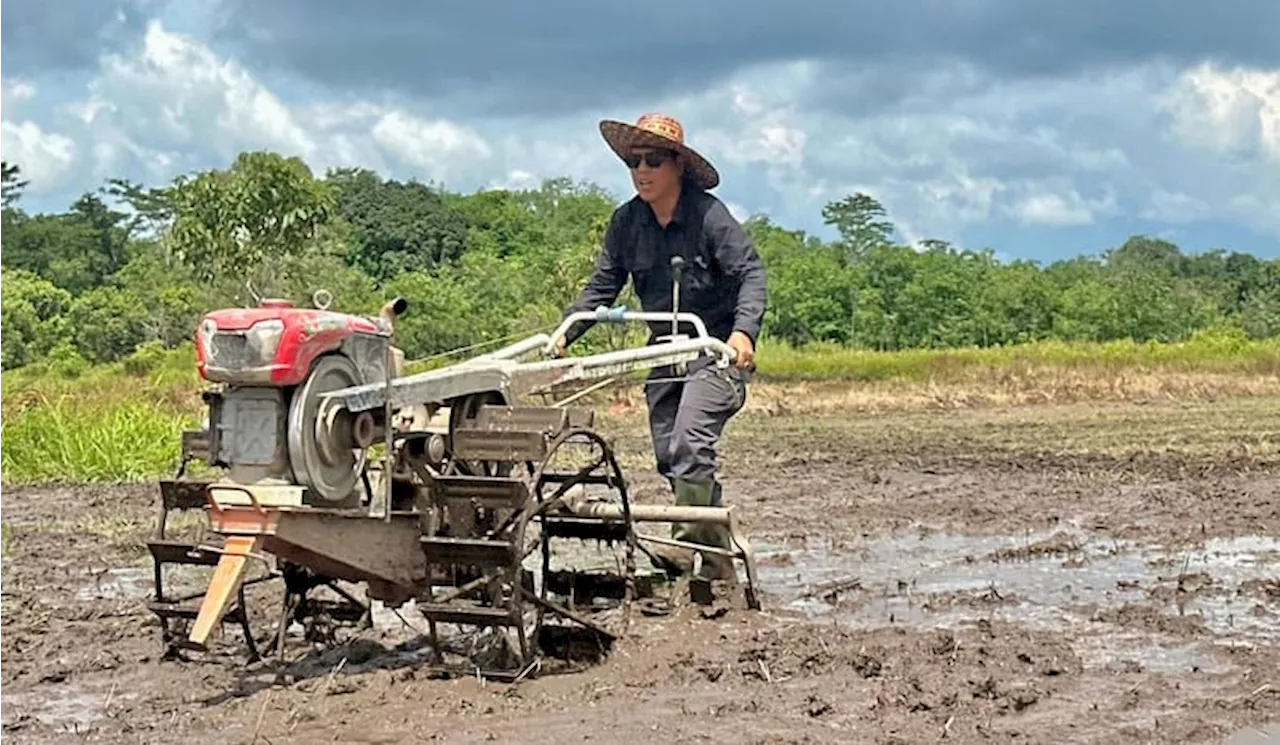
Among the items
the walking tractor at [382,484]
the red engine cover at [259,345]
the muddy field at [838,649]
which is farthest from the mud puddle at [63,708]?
the red engine cover at [259,345]

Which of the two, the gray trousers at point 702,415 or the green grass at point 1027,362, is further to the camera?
the green grass at point 1027,362

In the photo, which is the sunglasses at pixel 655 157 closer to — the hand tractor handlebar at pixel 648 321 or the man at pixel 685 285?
the man at pixel 685 285

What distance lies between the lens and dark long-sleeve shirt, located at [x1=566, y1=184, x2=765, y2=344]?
23.4 feet

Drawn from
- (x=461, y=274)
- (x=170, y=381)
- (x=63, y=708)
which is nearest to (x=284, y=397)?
(x=63, y=708)

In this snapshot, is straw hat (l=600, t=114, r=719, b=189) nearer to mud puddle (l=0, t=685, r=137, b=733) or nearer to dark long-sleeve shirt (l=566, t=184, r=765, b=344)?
dark long-sleeve shirt (l=566, t=184, r=765, b=344)

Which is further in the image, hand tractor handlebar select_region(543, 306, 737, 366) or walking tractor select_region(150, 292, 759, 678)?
hand tractor handlebar select_region(543, 306, 737, 366)

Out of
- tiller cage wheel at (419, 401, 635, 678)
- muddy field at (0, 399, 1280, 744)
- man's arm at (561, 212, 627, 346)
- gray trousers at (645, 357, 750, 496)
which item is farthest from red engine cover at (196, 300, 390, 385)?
man's arm at (561, 212, 627, 346)

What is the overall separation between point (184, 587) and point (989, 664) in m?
4.19

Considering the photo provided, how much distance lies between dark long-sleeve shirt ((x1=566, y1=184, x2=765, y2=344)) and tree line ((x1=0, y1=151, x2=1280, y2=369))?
Answer: 893 inches

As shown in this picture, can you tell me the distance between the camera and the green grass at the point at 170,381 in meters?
14.0

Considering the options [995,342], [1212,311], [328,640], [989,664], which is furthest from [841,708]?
[1212,311]

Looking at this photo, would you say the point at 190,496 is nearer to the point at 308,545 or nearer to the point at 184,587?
the point at 308,545

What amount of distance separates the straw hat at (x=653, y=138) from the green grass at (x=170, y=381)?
7.79 meters

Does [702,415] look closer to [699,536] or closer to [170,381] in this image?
[699,536]
